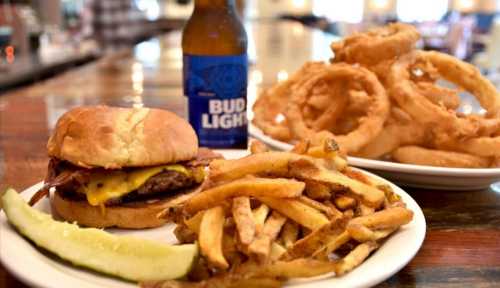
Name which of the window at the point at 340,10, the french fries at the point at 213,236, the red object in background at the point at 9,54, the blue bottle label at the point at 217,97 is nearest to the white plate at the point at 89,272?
the french fries at the point at 213,236

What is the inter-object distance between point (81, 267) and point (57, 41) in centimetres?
716

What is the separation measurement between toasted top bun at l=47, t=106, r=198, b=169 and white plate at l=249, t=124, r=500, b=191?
0.44m

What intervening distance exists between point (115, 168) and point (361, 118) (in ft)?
2.12

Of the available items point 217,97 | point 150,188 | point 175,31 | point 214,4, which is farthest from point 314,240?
point 175,31

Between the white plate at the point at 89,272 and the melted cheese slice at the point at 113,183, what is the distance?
6.9 inches

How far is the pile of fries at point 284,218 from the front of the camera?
79cm

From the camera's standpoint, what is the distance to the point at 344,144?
1.39m

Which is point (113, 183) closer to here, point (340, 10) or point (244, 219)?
point (244, 219)

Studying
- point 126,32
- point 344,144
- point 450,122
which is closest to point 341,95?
point 344,144

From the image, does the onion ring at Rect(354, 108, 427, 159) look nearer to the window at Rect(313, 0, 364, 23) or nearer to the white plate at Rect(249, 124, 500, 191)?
the white plate at Rect(249, 124, 500, 191)

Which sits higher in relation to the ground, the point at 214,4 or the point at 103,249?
the point at 214,4

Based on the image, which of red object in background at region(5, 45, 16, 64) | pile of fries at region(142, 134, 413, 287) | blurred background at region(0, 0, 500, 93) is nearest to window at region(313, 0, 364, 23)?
blurred background at region(0, 0, 500, 93)

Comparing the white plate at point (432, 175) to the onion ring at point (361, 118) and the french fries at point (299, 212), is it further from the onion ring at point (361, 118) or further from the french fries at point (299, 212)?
the french fries at point (299, 212)

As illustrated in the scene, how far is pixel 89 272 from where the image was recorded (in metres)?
0.88
